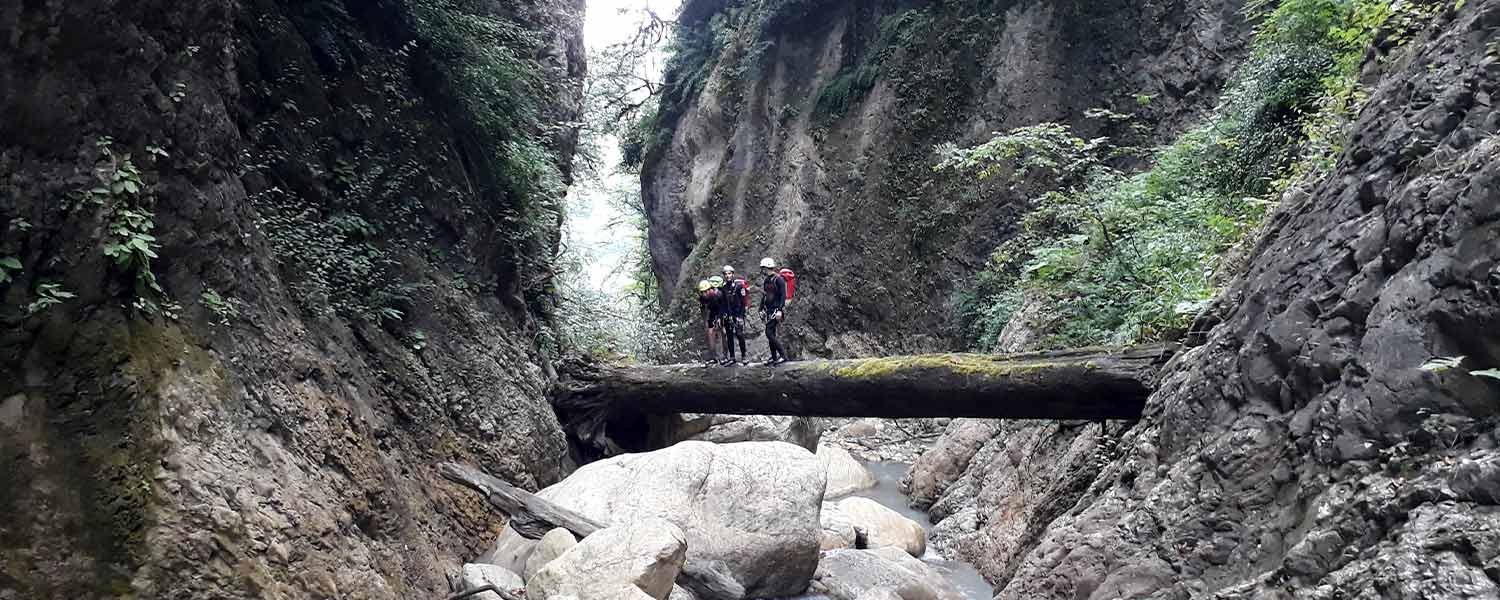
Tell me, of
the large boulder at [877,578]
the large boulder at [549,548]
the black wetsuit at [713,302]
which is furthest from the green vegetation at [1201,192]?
the large boulder at [549,548]

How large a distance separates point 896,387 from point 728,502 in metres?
2.05

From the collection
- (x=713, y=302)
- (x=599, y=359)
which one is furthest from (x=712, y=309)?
(x=599, y=359)

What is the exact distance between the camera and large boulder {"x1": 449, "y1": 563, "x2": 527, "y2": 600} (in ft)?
19.7

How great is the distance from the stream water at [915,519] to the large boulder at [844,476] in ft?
0.52

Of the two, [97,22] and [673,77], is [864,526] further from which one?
[673,77]

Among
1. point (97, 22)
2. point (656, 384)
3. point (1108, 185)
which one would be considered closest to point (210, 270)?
point (97, 22)

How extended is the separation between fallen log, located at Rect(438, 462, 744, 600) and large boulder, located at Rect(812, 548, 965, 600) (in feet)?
4.69

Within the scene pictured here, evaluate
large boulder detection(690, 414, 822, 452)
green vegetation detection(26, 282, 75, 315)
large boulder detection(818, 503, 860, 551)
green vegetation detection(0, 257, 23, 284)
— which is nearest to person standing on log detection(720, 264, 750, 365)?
large boulder detection(690, 414, 822, 452)

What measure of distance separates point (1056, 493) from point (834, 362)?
9.18ft

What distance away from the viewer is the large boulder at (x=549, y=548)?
252 inches

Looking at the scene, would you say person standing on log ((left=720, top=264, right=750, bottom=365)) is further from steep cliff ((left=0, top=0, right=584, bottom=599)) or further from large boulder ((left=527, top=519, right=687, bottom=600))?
large boulder ((left=527, top=519, right=687, bottom=600))

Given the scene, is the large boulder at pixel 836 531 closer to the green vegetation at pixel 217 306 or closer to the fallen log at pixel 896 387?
the fallen log at pixel 896 387

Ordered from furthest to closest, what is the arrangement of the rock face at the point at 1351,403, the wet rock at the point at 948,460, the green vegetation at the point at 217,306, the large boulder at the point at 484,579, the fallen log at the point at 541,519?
the wet rock at the point at 948,460 → the fallen log at the point at 541,519 → the large boulder at the point at 484,579 → the green vegetation at the point at 217,306 → the rock face at the point at 1351,403

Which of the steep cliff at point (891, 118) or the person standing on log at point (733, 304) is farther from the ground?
the steep cliff at point (891, 118)
